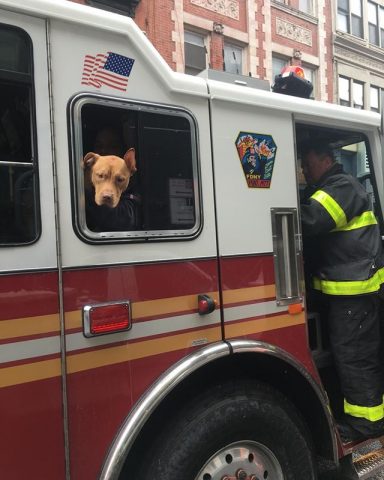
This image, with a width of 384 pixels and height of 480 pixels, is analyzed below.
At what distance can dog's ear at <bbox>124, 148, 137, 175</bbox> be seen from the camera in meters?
2.13

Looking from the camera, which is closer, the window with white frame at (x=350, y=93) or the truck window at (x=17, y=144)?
the truck window at (x=17, y=144)

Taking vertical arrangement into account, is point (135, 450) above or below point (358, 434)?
above

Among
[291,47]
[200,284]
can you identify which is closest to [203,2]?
[291,47]

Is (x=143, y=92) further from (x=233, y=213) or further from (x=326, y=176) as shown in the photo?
(x=326, y=176)

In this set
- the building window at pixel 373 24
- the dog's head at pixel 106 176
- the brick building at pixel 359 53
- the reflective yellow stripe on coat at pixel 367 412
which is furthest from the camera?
the building window at pixel 373 24

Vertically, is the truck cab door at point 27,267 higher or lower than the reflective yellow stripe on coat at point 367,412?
higher

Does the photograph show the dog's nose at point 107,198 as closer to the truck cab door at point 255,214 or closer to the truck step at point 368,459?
the truck cab door at point 255,214

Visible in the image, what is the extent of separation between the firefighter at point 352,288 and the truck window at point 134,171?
91 centimetres

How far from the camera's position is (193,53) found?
1469cm

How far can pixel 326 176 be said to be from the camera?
3.16 metres

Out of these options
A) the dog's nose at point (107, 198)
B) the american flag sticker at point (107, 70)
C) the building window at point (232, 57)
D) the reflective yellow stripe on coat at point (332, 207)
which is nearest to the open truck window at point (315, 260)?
the reflective yellow stripe on coat at point (332, 207)

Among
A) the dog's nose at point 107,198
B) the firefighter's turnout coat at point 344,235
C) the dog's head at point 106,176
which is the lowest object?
the firefighter's turnout coat at point 344,235

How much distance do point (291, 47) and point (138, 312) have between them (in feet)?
57.5

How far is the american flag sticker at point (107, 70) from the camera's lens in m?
2.03
